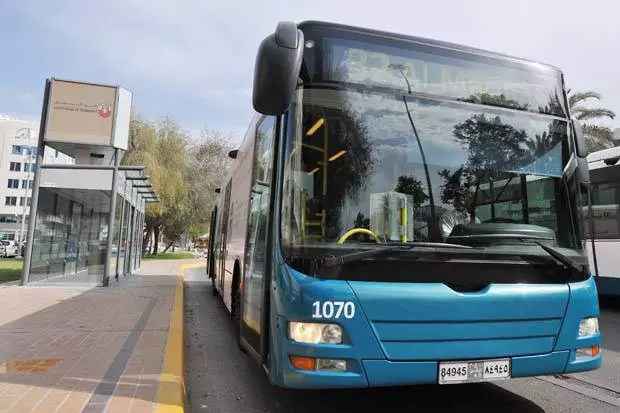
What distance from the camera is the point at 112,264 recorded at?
589 inches

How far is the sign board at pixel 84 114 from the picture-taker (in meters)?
13.0

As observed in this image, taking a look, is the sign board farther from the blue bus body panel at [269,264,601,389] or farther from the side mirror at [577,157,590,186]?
the side mirror at [577,157,590,186]

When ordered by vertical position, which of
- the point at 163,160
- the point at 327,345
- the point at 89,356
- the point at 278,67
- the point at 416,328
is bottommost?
the point at 89,356

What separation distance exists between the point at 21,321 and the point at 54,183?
20.2ft

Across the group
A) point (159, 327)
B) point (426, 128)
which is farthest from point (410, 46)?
point (159, 327)

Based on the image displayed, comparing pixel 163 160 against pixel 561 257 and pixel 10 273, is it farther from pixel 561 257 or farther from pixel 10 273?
pixel 561 257

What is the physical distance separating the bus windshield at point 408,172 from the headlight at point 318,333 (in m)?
0.50

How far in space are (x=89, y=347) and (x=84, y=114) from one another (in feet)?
29.9

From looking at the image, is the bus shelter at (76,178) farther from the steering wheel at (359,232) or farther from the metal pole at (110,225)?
the steering wheel at (359,232)

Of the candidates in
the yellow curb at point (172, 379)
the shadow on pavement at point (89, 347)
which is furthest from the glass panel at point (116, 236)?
the yellow curb at point (172, 379)

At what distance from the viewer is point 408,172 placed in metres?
3.96

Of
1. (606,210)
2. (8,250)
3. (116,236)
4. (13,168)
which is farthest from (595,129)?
(13,168)

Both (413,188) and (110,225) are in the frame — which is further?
(110,225)

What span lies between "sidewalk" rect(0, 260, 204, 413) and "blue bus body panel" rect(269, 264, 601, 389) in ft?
4.31
